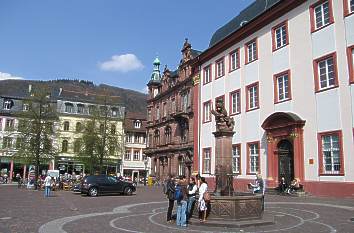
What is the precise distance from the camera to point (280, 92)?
1109 inches

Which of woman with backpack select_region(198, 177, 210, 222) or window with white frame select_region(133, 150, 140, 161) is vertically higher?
window with white frame select_region(133, 150, 140, 161)

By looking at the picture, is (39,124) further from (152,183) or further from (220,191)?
(220,191)

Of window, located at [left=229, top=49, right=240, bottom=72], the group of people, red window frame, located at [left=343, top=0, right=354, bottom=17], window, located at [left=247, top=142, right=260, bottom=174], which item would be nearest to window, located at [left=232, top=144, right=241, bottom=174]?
window, located at [left=247, top=142, right=260, bottom=174]

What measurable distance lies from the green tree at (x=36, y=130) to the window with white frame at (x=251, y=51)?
21223mm

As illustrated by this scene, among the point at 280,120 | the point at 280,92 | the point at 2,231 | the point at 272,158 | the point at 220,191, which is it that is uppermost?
the point at 280,92

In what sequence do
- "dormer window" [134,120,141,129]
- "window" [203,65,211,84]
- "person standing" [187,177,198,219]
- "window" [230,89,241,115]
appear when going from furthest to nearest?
"dormer window" [134,120,141,129] < "window" [203,65,211,84] < "window" [230,89,241,115] < "person standing" [187,177,198,219]

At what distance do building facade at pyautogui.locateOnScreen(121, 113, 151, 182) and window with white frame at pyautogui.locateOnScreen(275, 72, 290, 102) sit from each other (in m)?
45.8

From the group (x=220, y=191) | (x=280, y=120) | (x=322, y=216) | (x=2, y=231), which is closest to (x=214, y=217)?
(x=220, y=191)

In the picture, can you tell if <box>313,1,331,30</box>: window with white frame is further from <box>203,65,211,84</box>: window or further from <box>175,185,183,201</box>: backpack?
<box>175,185,183,201</box>: backpack

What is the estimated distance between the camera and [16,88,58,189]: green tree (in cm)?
3884

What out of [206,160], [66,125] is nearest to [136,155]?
[66,125]

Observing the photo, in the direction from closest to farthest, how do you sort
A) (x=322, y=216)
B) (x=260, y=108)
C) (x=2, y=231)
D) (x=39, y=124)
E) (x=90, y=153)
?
(x=2, y=231), (x=322, y=216), (x=260, y=108), (x=39, y=124), (x=90, y=153)

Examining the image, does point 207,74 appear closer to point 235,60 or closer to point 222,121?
point 235,60

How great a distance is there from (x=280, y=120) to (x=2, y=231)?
2072 cm
